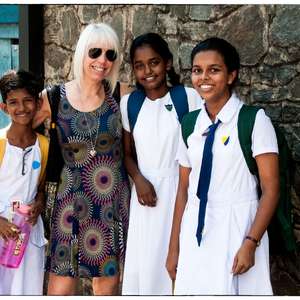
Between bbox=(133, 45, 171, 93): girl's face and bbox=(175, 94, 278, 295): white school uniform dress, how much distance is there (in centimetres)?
58

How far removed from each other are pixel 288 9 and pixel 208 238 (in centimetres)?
144

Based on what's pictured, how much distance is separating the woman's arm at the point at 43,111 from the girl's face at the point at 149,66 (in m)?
0.49

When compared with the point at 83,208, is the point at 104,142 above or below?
above

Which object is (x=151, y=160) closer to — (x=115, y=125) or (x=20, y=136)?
(x=115, y=125)

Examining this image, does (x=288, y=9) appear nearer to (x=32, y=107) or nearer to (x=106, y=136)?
(x=106, y=136)

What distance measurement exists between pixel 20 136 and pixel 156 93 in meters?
0.74

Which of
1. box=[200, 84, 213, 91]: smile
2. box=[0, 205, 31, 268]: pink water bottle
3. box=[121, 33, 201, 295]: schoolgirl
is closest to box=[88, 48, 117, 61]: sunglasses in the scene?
box=[121, 33, 201, 295]: schoolgirl

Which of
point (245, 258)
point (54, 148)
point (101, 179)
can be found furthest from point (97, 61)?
point (245, 258)

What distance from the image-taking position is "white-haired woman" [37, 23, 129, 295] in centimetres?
369

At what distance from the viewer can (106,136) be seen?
369 centimetres

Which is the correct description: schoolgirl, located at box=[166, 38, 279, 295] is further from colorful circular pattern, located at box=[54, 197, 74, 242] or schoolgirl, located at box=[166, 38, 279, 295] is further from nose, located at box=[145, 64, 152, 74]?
colorful circular pattern, located at box=[54, 197, 74, 242]

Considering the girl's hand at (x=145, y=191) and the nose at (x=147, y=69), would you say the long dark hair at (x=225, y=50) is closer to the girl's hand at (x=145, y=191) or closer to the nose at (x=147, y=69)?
the nose at (x=147, y=69)

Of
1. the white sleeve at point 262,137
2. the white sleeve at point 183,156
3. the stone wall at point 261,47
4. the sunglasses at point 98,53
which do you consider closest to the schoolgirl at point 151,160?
the sunglasses at point 98,53

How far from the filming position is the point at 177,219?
3371mm
